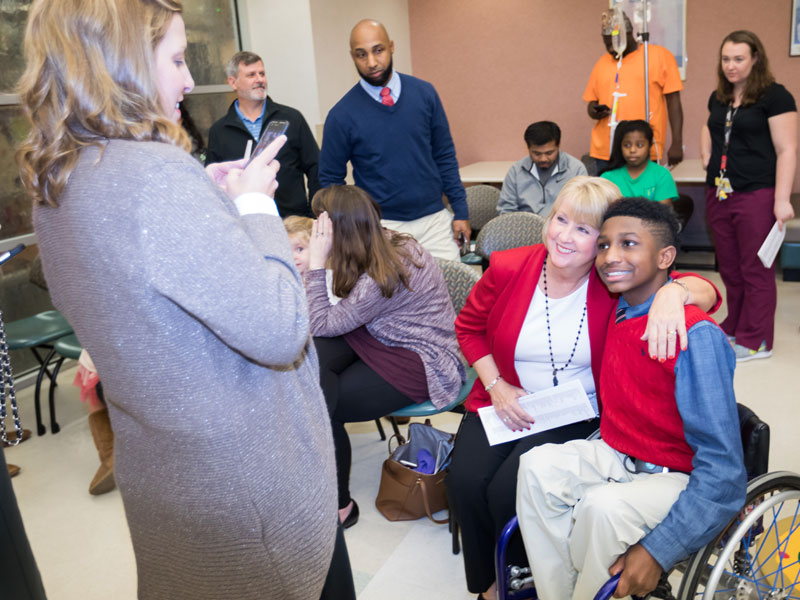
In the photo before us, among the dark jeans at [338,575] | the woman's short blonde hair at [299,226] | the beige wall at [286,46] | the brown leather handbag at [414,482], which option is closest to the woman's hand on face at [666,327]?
the dark jeans at [338,575]

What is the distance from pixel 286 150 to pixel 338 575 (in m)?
2.87

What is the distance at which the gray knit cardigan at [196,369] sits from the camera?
0.86m

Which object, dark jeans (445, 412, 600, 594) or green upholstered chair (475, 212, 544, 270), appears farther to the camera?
green upholstered chair (475, 212, 544, 270)

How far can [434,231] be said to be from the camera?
134 inches

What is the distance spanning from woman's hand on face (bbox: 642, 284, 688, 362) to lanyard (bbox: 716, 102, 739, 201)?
2.34 m

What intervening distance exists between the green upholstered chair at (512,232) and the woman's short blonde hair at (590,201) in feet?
4.18

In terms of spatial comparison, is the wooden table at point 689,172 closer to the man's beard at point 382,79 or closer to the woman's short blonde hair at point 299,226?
the man's beard at point 382,79

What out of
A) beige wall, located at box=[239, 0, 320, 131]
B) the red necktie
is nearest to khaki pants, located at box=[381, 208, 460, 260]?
the red necktie

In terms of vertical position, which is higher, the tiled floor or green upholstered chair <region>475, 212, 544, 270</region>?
green upholstered chair <region>475, 212, 544, 270</region>

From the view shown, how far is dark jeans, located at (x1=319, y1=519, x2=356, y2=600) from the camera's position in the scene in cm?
128

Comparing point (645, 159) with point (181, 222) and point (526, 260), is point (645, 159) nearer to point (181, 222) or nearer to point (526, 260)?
point (526, 260)

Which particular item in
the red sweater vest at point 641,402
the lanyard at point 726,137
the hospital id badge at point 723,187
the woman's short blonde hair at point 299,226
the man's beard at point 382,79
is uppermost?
the man's beard at point 382,79

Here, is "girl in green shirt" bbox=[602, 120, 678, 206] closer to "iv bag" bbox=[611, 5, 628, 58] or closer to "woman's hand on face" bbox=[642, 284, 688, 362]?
"iv bag" bbox=[611, 5, 628, 58]

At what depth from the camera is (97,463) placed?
3160 mm
